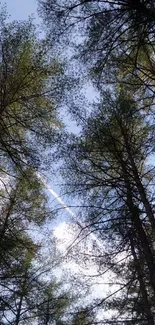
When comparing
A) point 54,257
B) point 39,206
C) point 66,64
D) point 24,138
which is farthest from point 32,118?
point 54,257

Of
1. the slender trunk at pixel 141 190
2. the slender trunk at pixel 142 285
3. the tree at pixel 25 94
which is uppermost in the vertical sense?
the tree at pixel 25 94

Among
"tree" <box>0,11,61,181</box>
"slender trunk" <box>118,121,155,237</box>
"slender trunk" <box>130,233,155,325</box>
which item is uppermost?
"tree" <box>0,11,61,181</box>

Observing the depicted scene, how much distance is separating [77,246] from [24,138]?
217 cm

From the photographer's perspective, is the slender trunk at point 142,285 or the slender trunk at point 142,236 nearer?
the slender trunk at point 142,236

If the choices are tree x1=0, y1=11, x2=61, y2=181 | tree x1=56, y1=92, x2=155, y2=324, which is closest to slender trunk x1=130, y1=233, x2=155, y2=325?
tree x1=56, y1=92, x2=155, y2=324

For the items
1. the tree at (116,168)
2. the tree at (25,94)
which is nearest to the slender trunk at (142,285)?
the tree at (116,168)

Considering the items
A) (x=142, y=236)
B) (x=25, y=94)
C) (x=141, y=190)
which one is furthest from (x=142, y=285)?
(x=25, y=94)

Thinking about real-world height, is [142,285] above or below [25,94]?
below

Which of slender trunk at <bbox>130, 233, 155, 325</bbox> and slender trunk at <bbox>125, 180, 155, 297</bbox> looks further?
slender trunk at <bbox>130, 233, 155, 325</bbox>

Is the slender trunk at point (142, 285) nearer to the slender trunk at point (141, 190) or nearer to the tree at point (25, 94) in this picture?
the slender trunk at point (141, 190)

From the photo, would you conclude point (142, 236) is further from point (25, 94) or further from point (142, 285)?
point (25, 94)

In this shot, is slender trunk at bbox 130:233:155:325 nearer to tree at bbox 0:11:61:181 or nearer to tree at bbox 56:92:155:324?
tree at bbox 56:92:155:324

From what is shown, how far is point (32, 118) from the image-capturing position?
6906 mm

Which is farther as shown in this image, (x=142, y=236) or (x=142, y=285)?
(x=142, y=285)
